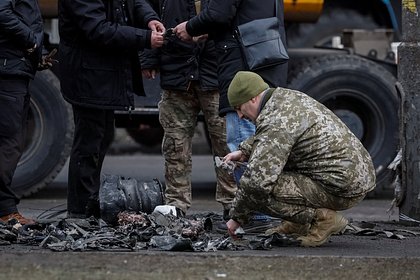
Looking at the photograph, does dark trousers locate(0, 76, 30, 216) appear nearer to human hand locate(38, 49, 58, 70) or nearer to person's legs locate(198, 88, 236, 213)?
human hand locate(38, 49, 58, 70)

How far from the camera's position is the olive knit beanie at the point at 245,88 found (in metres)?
6.56

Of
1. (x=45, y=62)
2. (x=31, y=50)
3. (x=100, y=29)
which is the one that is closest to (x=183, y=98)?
(x=100, y=29)

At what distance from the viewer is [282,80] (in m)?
7.45

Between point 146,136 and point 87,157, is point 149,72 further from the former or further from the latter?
point 146,136

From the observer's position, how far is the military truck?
970 centimetres

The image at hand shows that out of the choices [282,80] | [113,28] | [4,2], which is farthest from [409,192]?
[4,2]

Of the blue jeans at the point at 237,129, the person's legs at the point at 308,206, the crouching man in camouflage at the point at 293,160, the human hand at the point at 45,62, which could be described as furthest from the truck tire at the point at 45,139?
the person's legs at the point at 308,206

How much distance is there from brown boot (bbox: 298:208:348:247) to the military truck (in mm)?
2531

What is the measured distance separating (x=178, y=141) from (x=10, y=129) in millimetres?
1134

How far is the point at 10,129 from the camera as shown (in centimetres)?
747

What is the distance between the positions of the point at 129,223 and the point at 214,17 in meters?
1.37

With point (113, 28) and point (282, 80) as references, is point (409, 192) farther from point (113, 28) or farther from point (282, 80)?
point (113, 28)

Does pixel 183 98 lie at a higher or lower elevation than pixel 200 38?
lower

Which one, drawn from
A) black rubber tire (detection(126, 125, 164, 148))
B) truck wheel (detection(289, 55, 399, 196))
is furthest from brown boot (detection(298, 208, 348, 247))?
black rubber tire (detection(126, 125, 164, 148))
